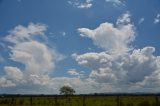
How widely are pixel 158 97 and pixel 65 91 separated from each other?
320ft

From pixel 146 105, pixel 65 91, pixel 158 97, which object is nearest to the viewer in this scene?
pixel 158 97

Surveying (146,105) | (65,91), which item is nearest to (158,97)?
(146,105)

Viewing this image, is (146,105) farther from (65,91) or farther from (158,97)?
(65,91)

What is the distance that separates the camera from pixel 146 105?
35250 mm

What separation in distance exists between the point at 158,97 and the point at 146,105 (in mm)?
6117

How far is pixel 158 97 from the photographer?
2939 centimetres

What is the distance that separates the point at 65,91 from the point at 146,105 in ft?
301

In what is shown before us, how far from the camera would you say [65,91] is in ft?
412

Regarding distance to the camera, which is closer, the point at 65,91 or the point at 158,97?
the point at 158,97

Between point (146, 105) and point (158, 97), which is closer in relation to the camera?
point (158, 97)

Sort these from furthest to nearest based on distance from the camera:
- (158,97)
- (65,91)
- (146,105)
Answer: (65,91) < (146,105) < (158,97)

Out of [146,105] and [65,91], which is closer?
[146,105]
